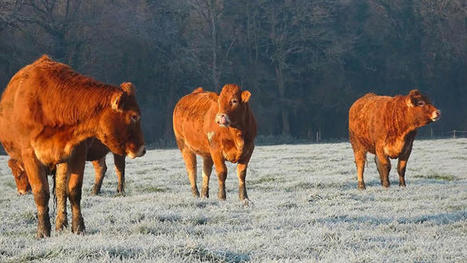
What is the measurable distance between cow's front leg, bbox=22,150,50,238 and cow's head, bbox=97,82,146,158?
813mm

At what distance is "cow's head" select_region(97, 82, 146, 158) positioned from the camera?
7918 mm

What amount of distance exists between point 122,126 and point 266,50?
40.9 meters

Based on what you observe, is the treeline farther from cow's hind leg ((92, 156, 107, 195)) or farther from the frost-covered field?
cow's hind leg ((92, 156, 107, 195))

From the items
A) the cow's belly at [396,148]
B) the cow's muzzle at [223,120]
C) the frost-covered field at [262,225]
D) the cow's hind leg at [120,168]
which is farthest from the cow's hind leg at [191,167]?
the cow's belly at [396,148]

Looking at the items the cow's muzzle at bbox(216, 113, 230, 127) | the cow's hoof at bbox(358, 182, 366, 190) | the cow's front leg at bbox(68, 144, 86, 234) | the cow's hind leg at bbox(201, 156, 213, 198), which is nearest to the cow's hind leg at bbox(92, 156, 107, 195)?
the cow's hind leg at bbox(201, 156, 213, 198)

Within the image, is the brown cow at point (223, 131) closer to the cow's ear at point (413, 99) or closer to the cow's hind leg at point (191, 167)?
the cow's hind leg at point (191, 167)

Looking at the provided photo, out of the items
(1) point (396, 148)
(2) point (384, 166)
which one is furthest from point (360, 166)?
(1) point (396, 148)

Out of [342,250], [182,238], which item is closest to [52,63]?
[182,238]

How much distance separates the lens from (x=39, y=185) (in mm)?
8031

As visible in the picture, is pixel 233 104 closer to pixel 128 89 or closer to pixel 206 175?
pixel 206 175

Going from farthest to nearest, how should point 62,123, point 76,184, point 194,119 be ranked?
point 194,119 < point 76,184 < point 62,123

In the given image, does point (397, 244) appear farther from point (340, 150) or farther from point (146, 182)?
point (340, 150)

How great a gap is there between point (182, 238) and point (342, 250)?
1.93 m

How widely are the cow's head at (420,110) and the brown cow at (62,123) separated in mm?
8505
